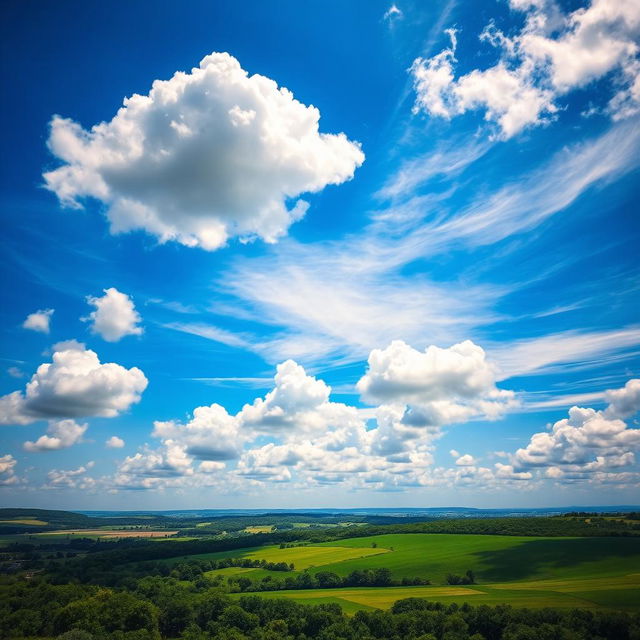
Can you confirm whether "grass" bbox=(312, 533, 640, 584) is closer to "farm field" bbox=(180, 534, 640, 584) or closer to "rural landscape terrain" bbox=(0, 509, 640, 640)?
"farm field" bbox=(180, 534, 640, 584)

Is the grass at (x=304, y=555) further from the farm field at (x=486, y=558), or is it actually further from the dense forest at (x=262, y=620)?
the dense forest at (x=262, y=620)

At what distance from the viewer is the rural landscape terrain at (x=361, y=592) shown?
76.4 metres

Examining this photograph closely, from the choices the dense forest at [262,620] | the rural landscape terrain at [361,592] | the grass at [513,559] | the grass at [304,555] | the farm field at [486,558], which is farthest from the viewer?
the grass at [304,555]

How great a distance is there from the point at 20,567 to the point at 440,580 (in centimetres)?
15715

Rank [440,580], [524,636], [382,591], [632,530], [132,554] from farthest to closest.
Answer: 1. [132,554]
2. [632,530]
3. [440,580]
4. [382,591]
5. [524,636]

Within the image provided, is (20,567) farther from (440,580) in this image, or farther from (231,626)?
(440,580)

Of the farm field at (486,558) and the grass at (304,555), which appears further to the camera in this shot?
the grass at (304,555)

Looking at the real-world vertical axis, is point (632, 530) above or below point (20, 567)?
above

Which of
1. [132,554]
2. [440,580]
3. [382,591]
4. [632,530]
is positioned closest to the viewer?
[382,591]

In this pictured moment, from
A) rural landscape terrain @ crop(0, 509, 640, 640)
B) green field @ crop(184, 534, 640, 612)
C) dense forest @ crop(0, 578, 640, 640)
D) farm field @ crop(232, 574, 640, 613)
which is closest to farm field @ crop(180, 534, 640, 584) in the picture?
green field @ crop(184, 534, 640, 612)

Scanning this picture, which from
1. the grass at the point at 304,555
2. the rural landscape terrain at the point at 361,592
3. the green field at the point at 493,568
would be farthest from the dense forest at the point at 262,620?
the grass at the point at 304,555

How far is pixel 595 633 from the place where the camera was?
227 feet

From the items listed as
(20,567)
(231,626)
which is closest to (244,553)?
(20,567)

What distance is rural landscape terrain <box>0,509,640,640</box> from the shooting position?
76.4 meters
